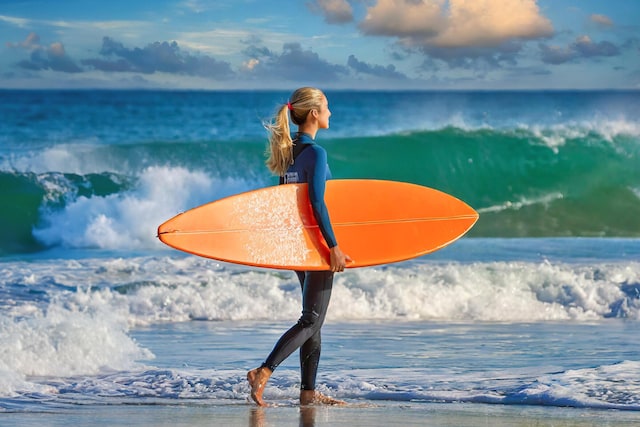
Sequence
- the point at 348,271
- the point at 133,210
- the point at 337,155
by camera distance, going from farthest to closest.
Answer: the point at 337,155 < the point at 133,210 < the point at 348,271

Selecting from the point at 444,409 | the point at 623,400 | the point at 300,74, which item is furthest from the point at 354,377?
the point at 300,74

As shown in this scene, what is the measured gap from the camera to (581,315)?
6.32 m

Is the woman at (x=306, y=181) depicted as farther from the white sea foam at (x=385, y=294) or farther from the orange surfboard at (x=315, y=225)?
the white sea foam at (x=385, y=294)

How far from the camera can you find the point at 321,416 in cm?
318

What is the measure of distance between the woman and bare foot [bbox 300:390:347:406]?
0.44 feet

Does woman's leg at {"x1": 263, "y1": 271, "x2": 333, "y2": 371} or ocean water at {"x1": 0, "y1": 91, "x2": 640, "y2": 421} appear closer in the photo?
woman's leg at {"x1": 263, "y1": 271, "x2": 333, "y2": 371}

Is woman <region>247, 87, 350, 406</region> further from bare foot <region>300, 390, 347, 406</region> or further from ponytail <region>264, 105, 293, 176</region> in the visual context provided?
bare foot <region>300, 390, 347, 406</region>

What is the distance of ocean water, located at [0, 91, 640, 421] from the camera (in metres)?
4.05

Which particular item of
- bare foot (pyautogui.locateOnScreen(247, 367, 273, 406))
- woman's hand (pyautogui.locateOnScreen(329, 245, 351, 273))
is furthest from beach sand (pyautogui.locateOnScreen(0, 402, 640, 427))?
woman's hand (pyautogui.locateOnScreen(329, 245, 351, 273))

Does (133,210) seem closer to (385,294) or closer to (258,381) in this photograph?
(385,294)

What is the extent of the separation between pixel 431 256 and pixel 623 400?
515cm

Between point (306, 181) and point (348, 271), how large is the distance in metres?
3.98

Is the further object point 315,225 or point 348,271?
point 348,271

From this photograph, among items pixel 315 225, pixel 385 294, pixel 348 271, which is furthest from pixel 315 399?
pixel 348 271
